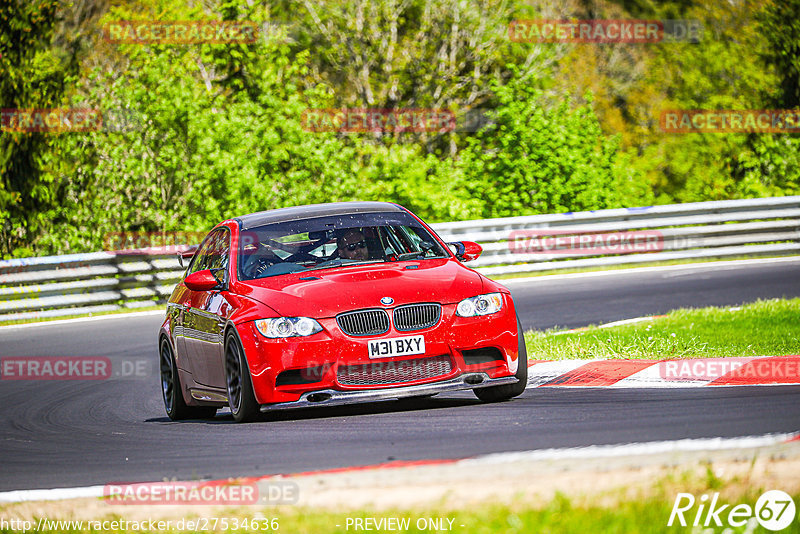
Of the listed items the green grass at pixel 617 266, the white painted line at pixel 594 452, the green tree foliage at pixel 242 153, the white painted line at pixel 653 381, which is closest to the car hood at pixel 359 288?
the white painted line at pixel 653 381

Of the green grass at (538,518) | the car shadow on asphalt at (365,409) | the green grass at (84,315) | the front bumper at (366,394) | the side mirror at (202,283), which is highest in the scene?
the green grass at (538,518)

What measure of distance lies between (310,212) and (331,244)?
0.52 metres

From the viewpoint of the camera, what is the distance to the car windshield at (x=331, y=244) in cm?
888

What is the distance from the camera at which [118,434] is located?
8.47m

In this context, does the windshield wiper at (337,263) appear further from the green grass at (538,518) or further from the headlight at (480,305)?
the green grass at (538,518)

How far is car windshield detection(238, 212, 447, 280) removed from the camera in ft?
29.1

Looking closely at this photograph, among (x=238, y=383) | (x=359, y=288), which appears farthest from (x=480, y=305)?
(x=238, y=383)

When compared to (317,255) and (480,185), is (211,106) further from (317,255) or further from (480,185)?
(317,255)

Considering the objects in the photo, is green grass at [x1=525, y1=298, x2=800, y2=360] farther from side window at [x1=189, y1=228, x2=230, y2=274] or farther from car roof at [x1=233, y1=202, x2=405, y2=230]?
side window at [x1=189, y1=228, x2=230, y2=274]

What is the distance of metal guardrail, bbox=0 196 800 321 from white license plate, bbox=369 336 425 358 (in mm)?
12235

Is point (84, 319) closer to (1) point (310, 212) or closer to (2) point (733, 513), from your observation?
(1) point (310, 212)

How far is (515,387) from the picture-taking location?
840 centimetres

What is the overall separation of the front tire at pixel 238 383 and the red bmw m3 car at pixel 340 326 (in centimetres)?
1

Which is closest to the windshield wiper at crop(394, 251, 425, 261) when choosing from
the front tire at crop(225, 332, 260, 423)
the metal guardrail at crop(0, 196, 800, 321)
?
the front tire at crop(225, 332, 260, 423)
